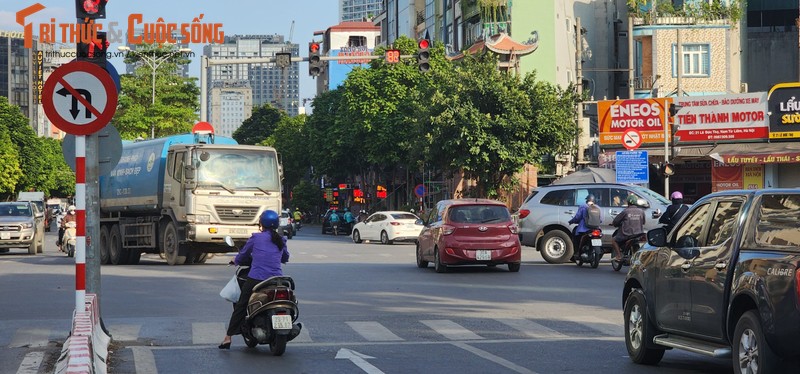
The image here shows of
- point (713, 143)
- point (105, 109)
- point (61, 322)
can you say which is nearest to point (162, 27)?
point (61, 322)

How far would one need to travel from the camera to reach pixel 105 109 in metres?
11.7

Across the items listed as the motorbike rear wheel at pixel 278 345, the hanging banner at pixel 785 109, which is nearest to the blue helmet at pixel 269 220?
the motorbike rear wheel at pixel 278 345

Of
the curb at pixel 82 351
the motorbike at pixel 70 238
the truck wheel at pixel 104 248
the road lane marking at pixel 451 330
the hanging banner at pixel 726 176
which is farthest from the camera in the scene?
the hanging banner at pixel 726 176

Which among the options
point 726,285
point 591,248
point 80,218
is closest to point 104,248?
point 591,248

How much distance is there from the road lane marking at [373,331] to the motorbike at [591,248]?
41.3ft

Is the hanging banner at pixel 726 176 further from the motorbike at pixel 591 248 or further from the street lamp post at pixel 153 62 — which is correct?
the street lamp post at pixel 153 62

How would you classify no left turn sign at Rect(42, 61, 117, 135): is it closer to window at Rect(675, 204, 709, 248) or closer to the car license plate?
the car license plate

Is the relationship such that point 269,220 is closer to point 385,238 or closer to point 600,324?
point 600,324

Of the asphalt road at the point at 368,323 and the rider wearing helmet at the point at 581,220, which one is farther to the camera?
the rider wearing helmet at the point at 581,220

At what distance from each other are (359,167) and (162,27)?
59.5 m

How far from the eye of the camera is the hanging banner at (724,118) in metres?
46.3

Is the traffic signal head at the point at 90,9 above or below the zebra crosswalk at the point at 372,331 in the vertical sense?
above

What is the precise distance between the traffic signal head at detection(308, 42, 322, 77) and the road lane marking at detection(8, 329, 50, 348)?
17.4 m

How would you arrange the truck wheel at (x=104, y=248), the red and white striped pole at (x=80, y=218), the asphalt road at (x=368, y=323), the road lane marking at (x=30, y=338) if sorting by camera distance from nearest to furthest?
the red and white striped pole at (x=80, y=218) < the asphalt road at (x=368, y=323) < the road lane marking at (x=30, y=338) < the truck wheel at (x=104, y=248)
